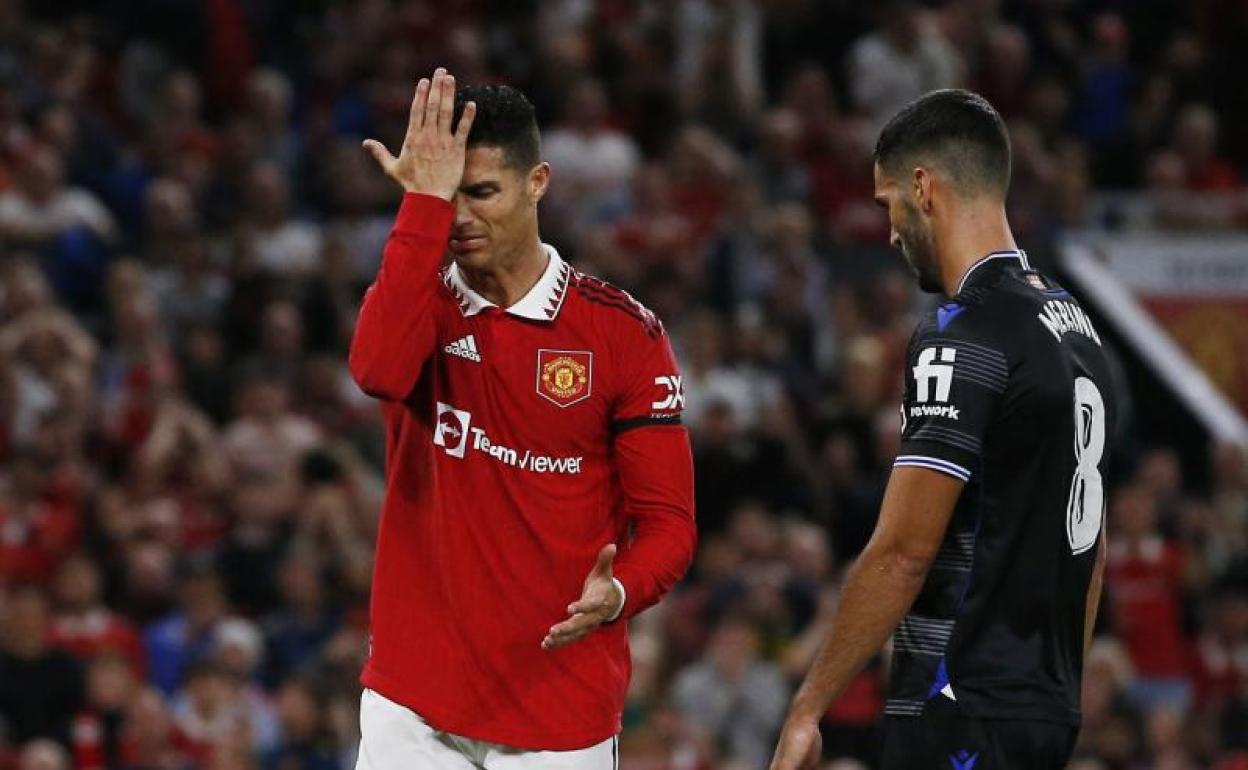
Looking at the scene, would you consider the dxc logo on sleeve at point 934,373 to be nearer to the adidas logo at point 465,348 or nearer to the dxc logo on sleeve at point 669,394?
the dxc logo on sleeve at point 669,394

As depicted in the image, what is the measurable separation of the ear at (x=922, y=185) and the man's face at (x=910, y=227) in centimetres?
1

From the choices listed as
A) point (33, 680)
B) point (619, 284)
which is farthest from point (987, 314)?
point (619, 284)

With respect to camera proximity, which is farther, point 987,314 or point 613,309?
point 613,309

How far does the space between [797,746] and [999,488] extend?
717mm

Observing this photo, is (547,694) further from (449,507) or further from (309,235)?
(309,235)

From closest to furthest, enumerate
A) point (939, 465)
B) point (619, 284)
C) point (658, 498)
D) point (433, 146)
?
point (939, 465), point (433, 146), point (658, 498), point (619, 284)

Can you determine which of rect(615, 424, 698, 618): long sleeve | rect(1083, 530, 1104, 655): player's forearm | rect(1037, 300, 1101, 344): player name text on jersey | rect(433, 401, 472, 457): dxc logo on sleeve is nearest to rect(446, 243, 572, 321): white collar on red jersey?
rect(433, 401, 472, 457): dxc logo on sleeve

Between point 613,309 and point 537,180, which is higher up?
point 537,180

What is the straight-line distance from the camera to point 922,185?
499 centimetres

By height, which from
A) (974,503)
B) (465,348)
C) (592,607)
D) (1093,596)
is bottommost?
(592,607)

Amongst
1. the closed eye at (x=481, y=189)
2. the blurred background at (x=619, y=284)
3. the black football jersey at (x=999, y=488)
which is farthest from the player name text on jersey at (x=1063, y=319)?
the blurred background at (x=619, y=284)

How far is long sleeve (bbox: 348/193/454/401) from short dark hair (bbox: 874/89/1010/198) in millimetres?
1040

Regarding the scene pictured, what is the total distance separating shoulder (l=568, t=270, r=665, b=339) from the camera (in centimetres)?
542

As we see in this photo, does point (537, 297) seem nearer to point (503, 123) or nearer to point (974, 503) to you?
Answer: point (503, 123)
